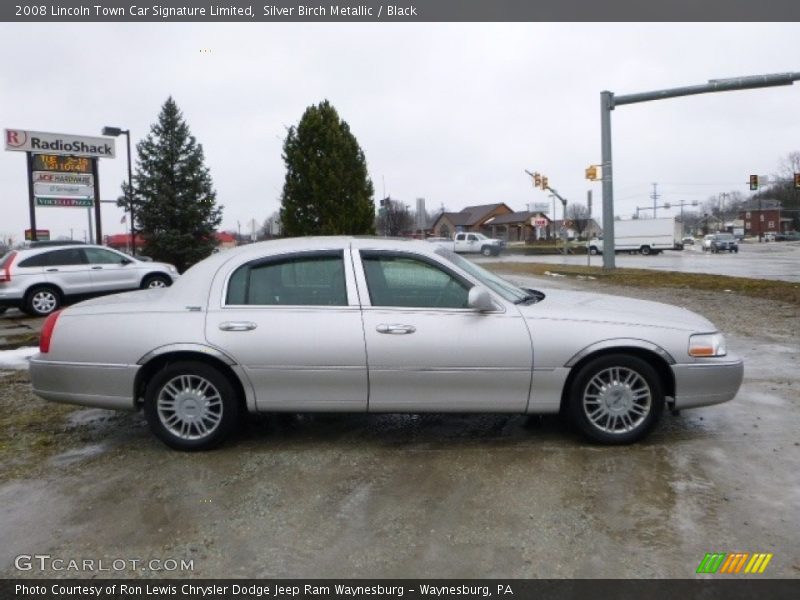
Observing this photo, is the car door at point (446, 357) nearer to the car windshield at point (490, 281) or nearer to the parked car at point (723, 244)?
the car windshield at point (490, 281)

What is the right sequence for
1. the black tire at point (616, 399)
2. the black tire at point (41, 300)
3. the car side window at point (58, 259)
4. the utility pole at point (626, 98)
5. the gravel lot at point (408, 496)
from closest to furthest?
1. the gravel lot at point (408, 496)
2. the black tire at point (616, 399)
3. the black tire at point (41, 300)
4. the car side window at point (58, 259)
5. the utility pole at point (626, 98)

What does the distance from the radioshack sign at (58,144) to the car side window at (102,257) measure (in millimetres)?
12815

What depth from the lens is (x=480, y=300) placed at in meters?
4.48

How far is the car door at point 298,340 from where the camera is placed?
4555 millimetres

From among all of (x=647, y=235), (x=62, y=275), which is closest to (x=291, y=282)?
(x=62, y=275)

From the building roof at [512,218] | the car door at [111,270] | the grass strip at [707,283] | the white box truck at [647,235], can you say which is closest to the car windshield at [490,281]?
the grass strip at [707,283]

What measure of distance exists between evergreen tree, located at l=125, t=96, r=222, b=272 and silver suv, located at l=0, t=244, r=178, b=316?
15214 millimetres

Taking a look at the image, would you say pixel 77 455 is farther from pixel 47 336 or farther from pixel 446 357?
pixel 446 357

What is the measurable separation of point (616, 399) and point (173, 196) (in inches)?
1146

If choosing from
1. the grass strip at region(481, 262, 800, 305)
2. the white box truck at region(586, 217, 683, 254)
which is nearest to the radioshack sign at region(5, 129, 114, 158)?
the grass strip at region(481, 262, 800, 305)

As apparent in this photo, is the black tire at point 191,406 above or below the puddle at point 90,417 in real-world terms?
above

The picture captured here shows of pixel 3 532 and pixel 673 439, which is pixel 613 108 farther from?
pixel 3 532

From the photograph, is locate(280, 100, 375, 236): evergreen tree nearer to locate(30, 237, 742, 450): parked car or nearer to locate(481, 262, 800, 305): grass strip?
locate(481, 262, 800, 305): grass strip

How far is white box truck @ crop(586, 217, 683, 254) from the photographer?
49938mm
